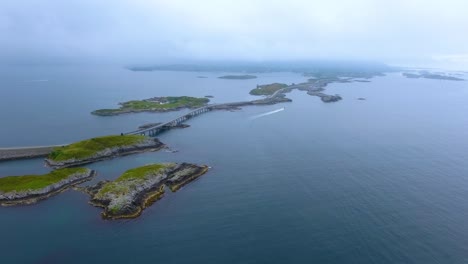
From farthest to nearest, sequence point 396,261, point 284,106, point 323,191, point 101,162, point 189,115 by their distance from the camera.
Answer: point 284,106 < point 189,115 < point 101,162 < point 323,191 < point 396,261

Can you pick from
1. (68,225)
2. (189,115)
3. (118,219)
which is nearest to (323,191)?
(118,219)

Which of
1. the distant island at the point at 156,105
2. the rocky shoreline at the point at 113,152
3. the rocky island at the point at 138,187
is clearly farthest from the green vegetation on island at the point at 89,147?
the distant island at the point at 156,105

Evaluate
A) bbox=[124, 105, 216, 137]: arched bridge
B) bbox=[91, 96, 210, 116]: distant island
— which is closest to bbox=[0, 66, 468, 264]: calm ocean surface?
bbox=[124, 105, 216, 137]: arched bridge

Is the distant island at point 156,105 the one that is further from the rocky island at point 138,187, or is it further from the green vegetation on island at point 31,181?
the rocky island at point 138,187

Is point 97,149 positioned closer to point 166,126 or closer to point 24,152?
point 24,152

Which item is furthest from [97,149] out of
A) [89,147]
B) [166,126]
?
[166,126]

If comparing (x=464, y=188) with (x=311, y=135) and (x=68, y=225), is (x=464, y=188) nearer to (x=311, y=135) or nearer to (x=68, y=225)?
(x=311, y=135)
